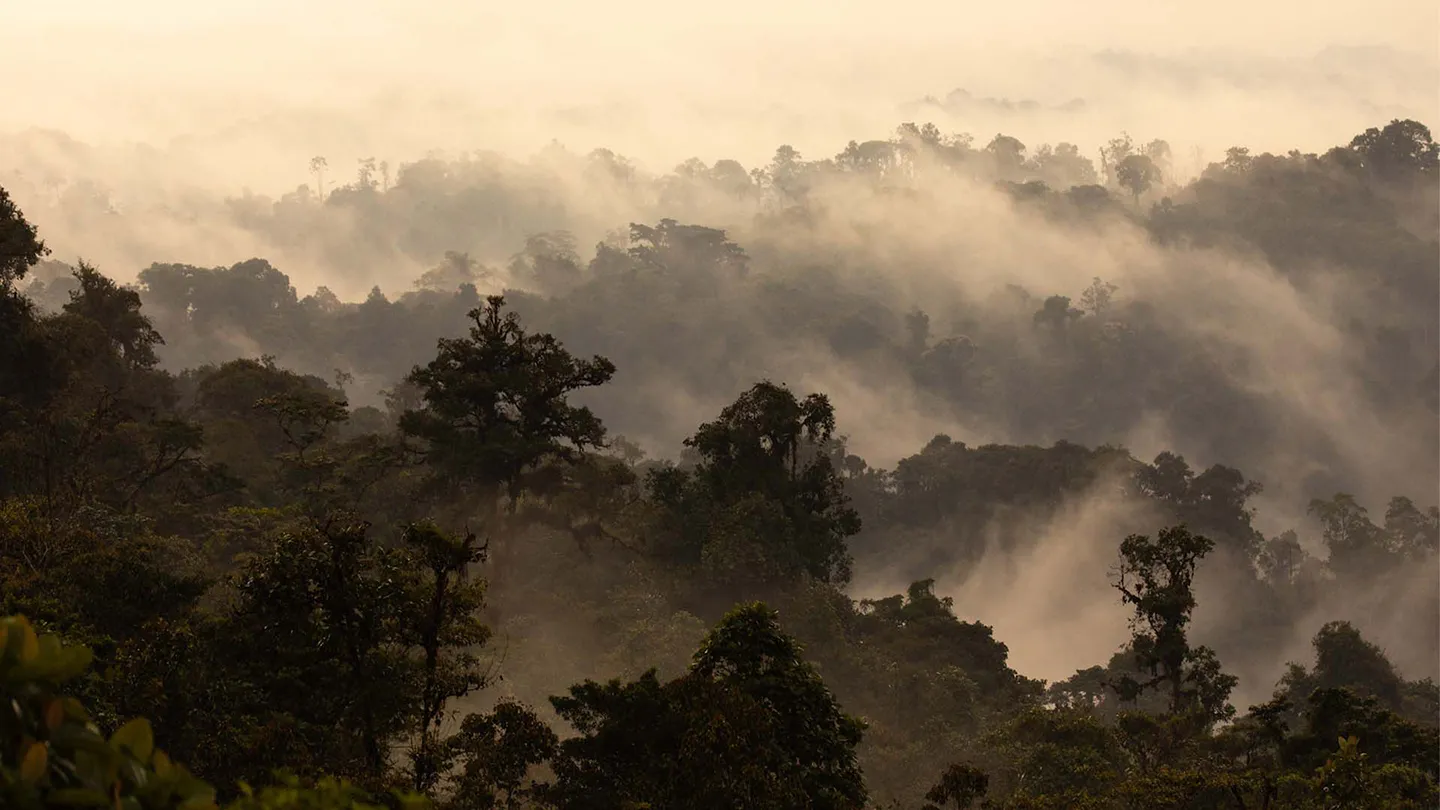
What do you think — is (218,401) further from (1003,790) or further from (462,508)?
(1003,790)

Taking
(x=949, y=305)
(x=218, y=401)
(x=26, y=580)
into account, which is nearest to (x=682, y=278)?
(x=949, y=305)

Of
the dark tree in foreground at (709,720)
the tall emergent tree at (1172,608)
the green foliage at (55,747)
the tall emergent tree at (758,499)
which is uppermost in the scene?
the tall emergent tree at (758,499)

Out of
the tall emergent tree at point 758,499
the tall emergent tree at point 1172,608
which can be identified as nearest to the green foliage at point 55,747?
the tall emergent tree at point 1172,608

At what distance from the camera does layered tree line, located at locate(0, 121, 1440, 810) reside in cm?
1831

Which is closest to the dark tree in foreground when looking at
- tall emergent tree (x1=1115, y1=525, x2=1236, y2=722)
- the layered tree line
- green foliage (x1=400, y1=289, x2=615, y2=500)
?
the layered tree line

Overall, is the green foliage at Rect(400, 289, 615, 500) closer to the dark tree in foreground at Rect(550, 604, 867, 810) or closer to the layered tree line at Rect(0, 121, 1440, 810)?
the layered tree line at Rect(0, 121, 1440, 810)

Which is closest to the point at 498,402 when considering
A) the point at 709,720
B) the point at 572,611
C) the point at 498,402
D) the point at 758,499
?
the point at 498,402

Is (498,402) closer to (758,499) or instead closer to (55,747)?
(758,499)

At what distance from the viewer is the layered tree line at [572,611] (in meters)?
18.3

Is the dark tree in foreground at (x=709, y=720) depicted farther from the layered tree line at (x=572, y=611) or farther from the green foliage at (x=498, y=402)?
the green foliage at (x=498, y=402)

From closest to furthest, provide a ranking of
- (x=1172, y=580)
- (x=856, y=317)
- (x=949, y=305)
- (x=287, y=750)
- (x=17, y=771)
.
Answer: (x=17, y=771) → (x=287, y=750) → (x=1172, y=580) → (x=856, y=317) → (x=949, y=305)

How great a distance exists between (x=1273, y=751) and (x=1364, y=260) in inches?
5965

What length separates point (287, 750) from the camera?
701 inches

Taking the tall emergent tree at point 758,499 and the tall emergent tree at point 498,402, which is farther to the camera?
the tall emergent tree at point 758,499
